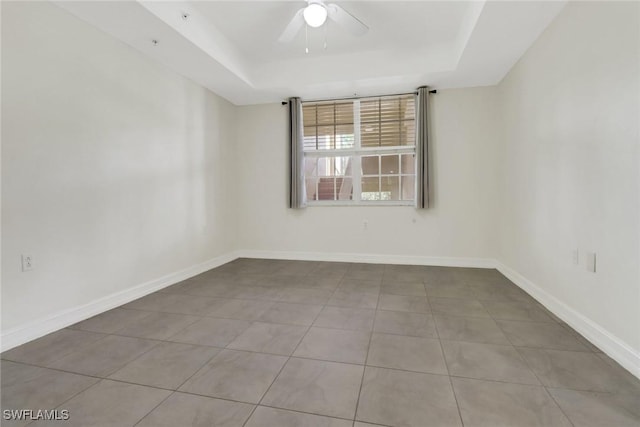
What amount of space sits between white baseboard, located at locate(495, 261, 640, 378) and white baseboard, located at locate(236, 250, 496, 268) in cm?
108

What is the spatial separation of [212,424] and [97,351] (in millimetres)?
1160

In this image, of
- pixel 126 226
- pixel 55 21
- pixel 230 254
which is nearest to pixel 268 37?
pixel 55 21

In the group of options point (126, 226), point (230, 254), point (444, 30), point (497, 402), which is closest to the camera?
Answer: point (497, 402)

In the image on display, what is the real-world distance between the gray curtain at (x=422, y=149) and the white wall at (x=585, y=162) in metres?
1.13

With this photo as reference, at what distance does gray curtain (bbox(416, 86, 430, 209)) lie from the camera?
4043 millimetres

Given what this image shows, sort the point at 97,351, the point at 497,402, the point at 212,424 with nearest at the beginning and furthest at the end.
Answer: the point at 212,424, the point at 497,402, the point at 97,351

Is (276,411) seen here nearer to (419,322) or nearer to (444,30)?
(419,322)

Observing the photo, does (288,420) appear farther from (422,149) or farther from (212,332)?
(422,149)

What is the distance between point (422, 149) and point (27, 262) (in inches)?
165

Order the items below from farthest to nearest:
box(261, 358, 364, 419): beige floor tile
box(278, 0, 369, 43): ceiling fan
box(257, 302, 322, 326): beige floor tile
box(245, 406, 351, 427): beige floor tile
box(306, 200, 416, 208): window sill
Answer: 1. box(306, 200, 416, 208): window sill
2. box(278, 0, 369, 43): ceiling fan
3. box(257, 302, 322, 326): beige floor tile
4. box(261, 358, 364, 419): beige floor tile
5. box(245, 406, 351, 427): beige floor tile

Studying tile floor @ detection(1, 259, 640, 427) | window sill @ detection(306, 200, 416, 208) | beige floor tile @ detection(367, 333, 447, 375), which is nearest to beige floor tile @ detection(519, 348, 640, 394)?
tile floor @ detection(1, 259, 640, 427)

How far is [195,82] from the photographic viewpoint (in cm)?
378

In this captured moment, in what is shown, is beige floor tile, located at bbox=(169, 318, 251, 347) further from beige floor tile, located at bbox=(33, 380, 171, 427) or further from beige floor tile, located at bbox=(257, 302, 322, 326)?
beige floor tile, located at bbox=(33, 380, 171, 427)

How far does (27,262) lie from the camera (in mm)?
2035
